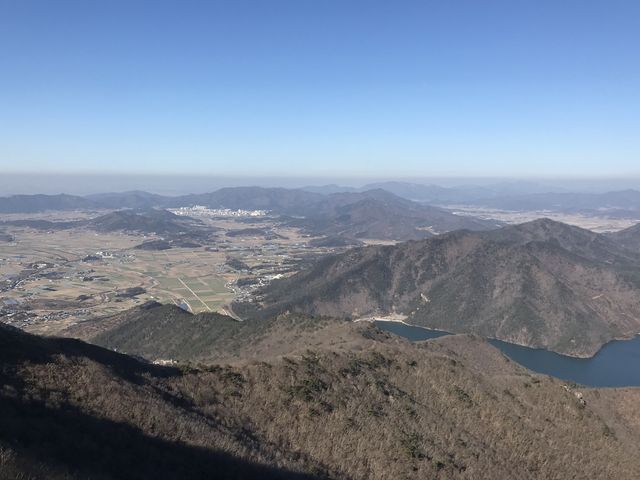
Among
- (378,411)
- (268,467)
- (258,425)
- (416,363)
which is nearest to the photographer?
(268,467)

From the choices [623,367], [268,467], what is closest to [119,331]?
[268,467]

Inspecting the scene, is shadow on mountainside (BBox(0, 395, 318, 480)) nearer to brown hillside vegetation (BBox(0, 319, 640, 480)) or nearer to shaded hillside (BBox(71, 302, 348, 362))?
brown hillside vegetation (BBox(0, 319, 640, 480))

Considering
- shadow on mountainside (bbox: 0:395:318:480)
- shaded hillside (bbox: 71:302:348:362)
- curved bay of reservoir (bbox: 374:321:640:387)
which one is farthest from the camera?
curved bay of reservoir (bbox: 374:321:640:387)

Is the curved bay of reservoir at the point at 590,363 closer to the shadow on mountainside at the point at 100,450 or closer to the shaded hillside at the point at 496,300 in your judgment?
the shaded hillside at the point at 496,300

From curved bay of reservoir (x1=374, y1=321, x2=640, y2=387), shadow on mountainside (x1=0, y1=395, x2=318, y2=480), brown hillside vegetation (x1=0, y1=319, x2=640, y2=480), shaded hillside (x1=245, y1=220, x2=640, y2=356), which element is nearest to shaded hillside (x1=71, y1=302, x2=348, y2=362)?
brown hillside vegetation (x1=0, y1=319, x2=640, y2=480)

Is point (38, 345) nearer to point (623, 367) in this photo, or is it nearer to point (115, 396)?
point (115, 396)

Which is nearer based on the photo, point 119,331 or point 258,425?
point 258,425

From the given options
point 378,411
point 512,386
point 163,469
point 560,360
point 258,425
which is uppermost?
point 163,469
